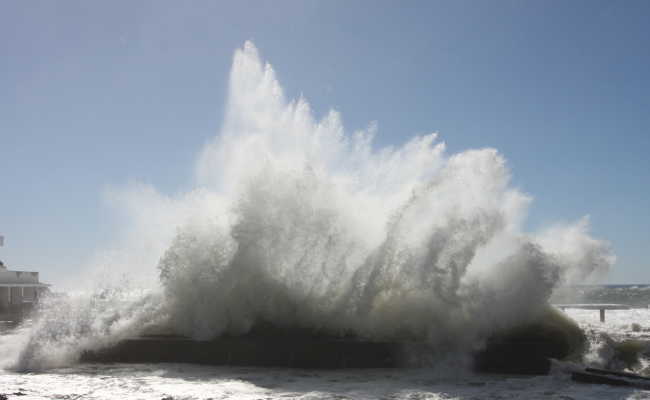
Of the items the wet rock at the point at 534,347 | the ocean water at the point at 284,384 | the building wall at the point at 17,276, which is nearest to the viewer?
the ocean water at the point at 284,384

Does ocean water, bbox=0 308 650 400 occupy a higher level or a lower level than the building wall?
lower

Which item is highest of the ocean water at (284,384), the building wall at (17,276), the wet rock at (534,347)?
the building wall at (17,276)

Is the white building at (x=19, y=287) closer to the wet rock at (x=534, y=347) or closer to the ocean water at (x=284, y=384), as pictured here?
the ocean water at (x=284, y=384)

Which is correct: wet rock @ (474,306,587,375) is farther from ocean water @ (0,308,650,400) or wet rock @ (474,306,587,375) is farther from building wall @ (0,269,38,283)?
building wall @ (0,269,38,283)

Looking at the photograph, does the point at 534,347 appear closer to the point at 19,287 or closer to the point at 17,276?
the point at 19,287

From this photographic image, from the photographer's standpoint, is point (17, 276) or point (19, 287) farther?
point (17, 276)

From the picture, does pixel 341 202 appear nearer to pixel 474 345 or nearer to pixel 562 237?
pixel 474 345

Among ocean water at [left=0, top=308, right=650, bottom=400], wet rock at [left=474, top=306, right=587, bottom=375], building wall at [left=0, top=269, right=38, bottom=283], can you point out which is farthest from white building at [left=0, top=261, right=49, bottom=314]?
wet rock at [left=474, top=306, right=587, bottom=375]

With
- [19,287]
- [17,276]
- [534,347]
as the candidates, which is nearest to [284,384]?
[534,347]

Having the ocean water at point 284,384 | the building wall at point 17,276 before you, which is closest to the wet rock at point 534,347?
the ocean water at point 284,384

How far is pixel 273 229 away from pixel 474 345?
206 inches

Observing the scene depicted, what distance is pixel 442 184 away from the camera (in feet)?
41.6

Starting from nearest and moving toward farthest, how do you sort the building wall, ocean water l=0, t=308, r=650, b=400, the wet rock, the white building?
ocean water l=0, t=308, r=650, b=400
the wet rock
the white building
the building wall

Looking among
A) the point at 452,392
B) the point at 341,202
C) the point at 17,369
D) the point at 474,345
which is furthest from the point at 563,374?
the point at 17,369
